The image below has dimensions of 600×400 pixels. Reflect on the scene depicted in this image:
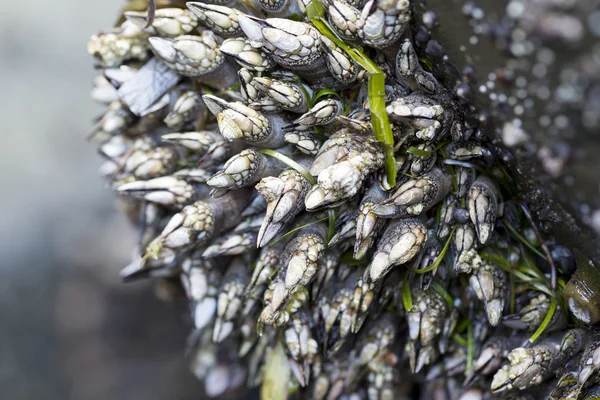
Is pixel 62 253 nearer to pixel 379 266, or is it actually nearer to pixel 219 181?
pixel 219 181

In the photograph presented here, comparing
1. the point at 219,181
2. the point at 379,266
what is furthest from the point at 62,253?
the point at 379,266

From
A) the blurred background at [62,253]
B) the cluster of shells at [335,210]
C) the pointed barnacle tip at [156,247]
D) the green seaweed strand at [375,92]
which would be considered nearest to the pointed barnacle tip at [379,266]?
the cluster of shells at [335,210]

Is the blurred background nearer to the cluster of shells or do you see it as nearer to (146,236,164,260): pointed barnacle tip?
the cluster of shells

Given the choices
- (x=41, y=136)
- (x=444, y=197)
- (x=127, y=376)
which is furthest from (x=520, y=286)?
(x=41, y=136)

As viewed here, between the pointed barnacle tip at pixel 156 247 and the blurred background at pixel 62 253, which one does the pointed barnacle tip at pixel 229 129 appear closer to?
the pointed barnacle tip at pixel 156 247

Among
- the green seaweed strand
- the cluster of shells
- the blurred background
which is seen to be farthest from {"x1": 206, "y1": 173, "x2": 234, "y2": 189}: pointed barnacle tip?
the blurred background

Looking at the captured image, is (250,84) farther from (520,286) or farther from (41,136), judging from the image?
(41,136)

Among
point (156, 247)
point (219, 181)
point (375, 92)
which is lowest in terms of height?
point (156, 247)
